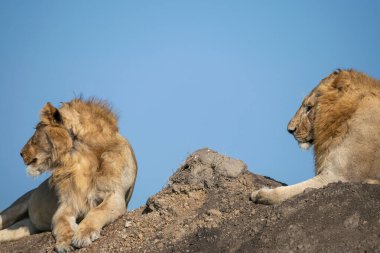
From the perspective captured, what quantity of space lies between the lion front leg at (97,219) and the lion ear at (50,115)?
1.40 meters

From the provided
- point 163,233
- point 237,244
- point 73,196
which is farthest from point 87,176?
point 237,244

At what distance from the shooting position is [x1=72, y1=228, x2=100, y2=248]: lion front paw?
349 inches

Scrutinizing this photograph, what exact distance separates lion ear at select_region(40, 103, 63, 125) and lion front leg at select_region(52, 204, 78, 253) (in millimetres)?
1268

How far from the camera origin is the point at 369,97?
8781 mm

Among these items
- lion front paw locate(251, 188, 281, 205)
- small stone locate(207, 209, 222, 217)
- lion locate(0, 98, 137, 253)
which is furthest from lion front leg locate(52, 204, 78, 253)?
lion front paw locate(251, 188, 281, 205)

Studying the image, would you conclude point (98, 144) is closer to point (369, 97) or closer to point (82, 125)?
point (82, 125)

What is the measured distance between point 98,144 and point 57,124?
68 centimetres

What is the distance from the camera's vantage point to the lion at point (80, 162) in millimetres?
9672

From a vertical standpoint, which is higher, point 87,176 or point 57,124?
point 57,124

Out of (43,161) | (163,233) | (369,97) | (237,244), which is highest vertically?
(43,161)

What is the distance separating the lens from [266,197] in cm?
834

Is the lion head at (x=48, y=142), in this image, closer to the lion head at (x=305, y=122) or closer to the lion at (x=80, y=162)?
the lion at (x=80, y=162)

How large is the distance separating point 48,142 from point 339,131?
169 inches

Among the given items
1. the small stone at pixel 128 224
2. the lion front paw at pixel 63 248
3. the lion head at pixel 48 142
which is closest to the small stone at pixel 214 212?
the small stone at pixel 128 224
